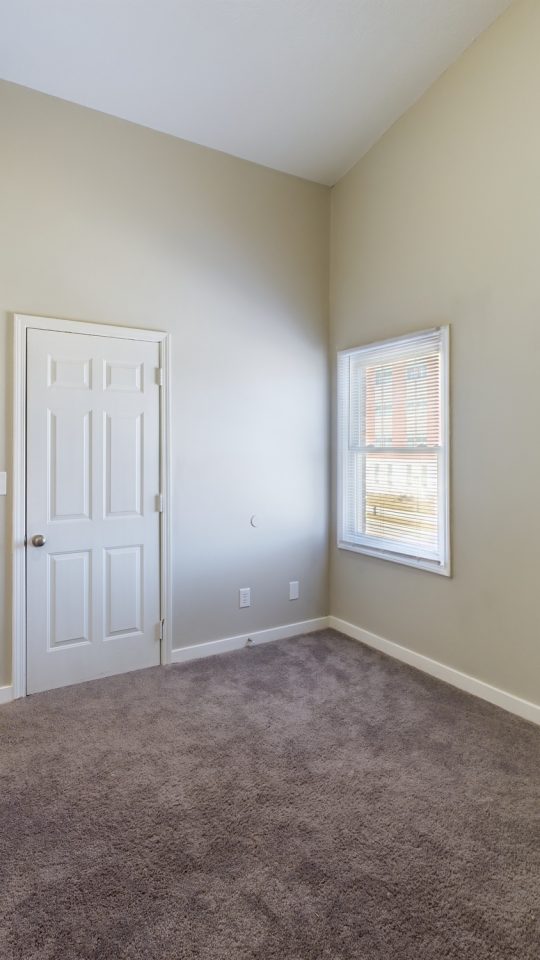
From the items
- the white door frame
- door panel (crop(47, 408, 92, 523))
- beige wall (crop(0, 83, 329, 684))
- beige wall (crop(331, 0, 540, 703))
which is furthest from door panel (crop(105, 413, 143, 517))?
beige wall (crop(331, 0, 540, 703))

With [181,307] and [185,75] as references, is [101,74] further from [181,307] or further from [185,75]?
[181,307]

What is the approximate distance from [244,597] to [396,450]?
1.48 m

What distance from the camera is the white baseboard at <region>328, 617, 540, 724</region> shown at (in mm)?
2713

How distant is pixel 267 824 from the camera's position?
6.30ft

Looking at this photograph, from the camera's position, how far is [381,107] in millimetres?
3246

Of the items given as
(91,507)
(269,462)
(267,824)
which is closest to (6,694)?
(91,507)

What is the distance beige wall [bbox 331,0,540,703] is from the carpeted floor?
1.53 feet

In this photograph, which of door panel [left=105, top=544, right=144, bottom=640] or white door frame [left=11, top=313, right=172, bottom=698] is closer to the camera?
white door frame [left=11, top=313, right=172, bottom=698]

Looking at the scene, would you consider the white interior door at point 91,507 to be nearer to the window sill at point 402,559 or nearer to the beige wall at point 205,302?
the beige wall at point 205,302

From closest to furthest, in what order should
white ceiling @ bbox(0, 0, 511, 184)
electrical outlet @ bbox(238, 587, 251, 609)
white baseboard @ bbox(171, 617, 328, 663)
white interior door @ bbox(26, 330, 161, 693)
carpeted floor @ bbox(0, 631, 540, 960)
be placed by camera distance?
1. carpeted floor @ bbox(0, 631, 540, 960)
2. white ceiling @ bbox(0, 0, 511, 184)
3. white interior door @ bbox(26, 330, 161, 693)
4. white baseboard @ bbox(171, 617, 328, 663)
5. electrical outlet @ bbox(238, 587, 251, 609)

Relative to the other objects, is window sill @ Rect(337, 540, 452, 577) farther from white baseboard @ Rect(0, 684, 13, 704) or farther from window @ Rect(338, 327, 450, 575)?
white baseboard @ Rect(0, 684, 13, 704)

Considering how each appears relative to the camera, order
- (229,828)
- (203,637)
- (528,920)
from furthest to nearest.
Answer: (203,637) → (229,828) → (528,920)

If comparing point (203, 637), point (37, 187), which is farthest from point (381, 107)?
point (203, 637)

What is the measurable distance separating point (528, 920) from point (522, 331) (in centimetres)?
246
